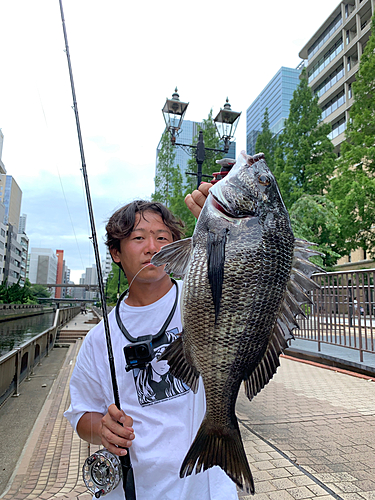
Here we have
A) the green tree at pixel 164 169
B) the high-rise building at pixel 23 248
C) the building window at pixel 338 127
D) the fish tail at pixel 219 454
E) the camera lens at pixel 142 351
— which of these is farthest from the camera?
the high-rise building at pixel 23 248

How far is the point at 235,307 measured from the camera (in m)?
1.18

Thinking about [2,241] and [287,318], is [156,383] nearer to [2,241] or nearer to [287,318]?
[287,318]

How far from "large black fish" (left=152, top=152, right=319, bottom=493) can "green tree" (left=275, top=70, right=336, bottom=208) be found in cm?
1775

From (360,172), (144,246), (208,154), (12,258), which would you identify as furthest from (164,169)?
(12,258)

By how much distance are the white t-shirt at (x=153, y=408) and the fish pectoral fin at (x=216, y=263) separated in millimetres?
591

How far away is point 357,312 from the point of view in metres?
7.75

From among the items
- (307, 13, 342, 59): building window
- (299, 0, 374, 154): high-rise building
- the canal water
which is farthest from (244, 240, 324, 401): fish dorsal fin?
(307, 13, 342, 59): building window

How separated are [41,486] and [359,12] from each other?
46866 mm

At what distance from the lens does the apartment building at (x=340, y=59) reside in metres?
36.1

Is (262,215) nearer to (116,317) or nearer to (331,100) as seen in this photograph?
(116,317)

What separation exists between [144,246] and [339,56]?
47137 mm

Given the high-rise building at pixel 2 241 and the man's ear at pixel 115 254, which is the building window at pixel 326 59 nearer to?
the man's ear at pixel 115 254

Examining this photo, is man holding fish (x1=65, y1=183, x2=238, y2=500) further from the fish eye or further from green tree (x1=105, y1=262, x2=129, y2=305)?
green tree (x1=105, y1=262, x2=129, y2=305)

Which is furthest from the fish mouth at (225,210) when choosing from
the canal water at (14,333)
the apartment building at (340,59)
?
the apartment building at (340,59)
